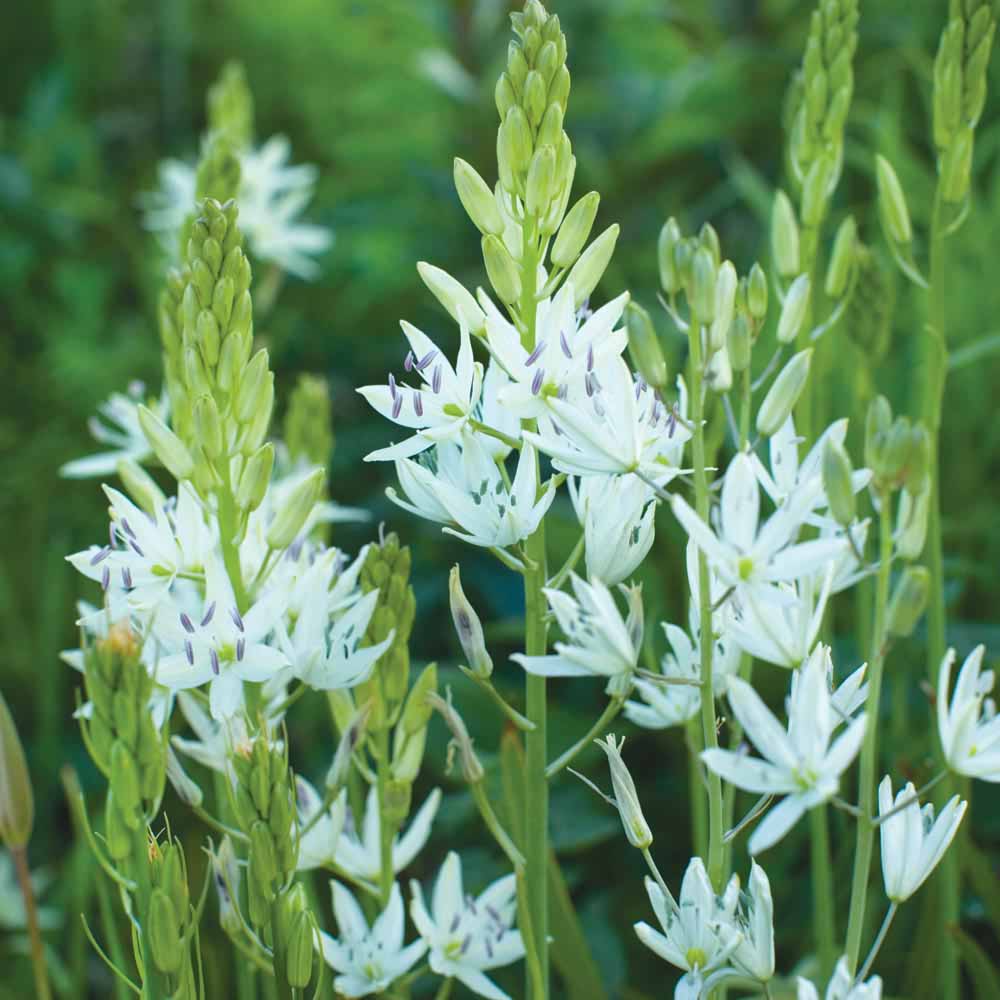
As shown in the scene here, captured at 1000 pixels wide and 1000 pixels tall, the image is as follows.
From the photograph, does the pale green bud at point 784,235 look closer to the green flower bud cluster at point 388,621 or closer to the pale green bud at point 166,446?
the green flower bud cluster at point 388,621

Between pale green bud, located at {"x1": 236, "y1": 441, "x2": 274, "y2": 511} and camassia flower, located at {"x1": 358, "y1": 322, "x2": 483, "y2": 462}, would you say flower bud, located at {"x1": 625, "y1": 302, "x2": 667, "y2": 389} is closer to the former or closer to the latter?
camassia flower, located at {"x1": 358, "y1": 322, "x2": 483, "y2": 462}

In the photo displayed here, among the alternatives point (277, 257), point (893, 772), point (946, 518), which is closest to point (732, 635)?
point (893, 772)

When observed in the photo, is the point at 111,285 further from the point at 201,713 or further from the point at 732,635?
the point at 732,635

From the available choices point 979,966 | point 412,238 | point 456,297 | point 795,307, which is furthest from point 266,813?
point 412,238

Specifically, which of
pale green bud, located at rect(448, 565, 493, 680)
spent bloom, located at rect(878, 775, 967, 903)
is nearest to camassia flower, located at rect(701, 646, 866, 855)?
spent bloom, located at rect(878, 775, 967, 903)

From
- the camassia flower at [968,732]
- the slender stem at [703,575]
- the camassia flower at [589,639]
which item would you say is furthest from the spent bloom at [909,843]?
the camassia flower at [589,639]

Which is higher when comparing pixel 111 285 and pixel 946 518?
pixel 111 285
